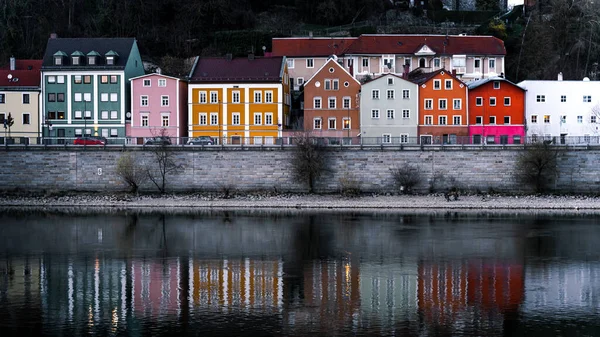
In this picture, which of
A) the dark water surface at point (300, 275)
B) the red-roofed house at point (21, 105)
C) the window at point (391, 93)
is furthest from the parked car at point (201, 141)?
the red-roofed house at point (21, 105)

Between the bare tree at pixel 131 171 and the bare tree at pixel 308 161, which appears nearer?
the bare tree at pixel 308 161

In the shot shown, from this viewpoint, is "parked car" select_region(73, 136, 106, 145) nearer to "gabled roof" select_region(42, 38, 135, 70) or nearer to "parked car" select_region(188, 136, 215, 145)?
"parked car" select_region(188, 136, 215, 145)

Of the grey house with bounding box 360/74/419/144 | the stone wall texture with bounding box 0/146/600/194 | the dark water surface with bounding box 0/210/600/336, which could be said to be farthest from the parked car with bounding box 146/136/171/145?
the grey house with bounding box 360/74/419/144

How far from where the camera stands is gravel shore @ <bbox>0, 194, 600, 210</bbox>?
193 ft

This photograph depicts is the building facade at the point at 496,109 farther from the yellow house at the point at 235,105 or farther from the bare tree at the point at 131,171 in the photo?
the bare tree at the point at 131,171

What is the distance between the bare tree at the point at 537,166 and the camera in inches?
2415

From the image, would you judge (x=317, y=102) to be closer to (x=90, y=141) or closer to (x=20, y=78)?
(x=90, y=141)

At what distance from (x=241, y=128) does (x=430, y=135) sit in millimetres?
13208

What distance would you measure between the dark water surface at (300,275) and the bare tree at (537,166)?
7.44m

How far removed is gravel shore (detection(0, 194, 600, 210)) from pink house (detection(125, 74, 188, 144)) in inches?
384

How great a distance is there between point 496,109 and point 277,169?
56.3 feet

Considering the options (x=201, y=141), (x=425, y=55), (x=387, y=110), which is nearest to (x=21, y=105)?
(x=201, y=141)

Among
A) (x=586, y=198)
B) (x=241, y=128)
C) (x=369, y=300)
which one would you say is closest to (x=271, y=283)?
(x=369, y=300)


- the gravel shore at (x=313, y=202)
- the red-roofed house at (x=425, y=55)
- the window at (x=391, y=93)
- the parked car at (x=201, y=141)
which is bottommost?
the gravel shore at (x=313, y=202)
